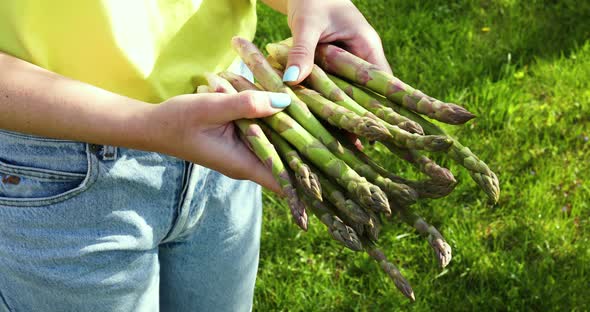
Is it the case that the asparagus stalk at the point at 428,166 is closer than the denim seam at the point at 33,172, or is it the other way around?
the denim seam at the point at 33,172

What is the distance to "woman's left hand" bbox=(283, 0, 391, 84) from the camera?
199 cm

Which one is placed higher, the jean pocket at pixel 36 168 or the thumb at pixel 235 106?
the thumb at pixel 235 106

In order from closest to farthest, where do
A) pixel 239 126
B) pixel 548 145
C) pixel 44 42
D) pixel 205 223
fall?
1. pixel 44 42
2. pixel 239 126
3. pixel 205 223
4. pixel 548 145

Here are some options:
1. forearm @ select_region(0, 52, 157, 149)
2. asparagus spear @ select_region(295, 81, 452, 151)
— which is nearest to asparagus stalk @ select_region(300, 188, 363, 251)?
asparagus spear @ select_region(295, 81, 452, 151)

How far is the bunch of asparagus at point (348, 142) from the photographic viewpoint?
1.82m

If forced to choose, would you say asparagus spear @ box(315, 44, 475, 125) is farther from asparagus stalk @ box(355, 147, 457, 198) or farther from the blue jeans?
the blue jeans

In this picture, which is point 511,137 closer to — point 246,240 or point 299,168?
point 246,240

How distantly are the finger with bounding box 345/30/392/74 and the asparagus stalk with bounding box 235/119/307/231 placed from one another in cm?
42

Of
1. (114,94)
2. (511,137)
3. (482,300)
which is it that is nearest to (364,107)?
(114,94)

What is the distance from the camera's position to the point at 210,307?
2.38 metres

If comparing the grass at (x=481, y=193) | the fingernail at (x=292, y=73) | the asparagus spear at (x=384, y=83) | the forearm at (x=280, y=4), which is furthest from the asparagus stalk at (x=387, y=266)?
the grass at (x=481, y=193)

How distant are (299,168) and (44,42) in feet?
2.22

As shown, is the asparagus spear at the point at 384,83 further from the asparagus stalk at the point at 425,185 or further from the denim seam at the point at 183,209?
the denim seam at the point at 183,209

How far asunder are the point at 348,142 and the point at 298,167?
0.23m
